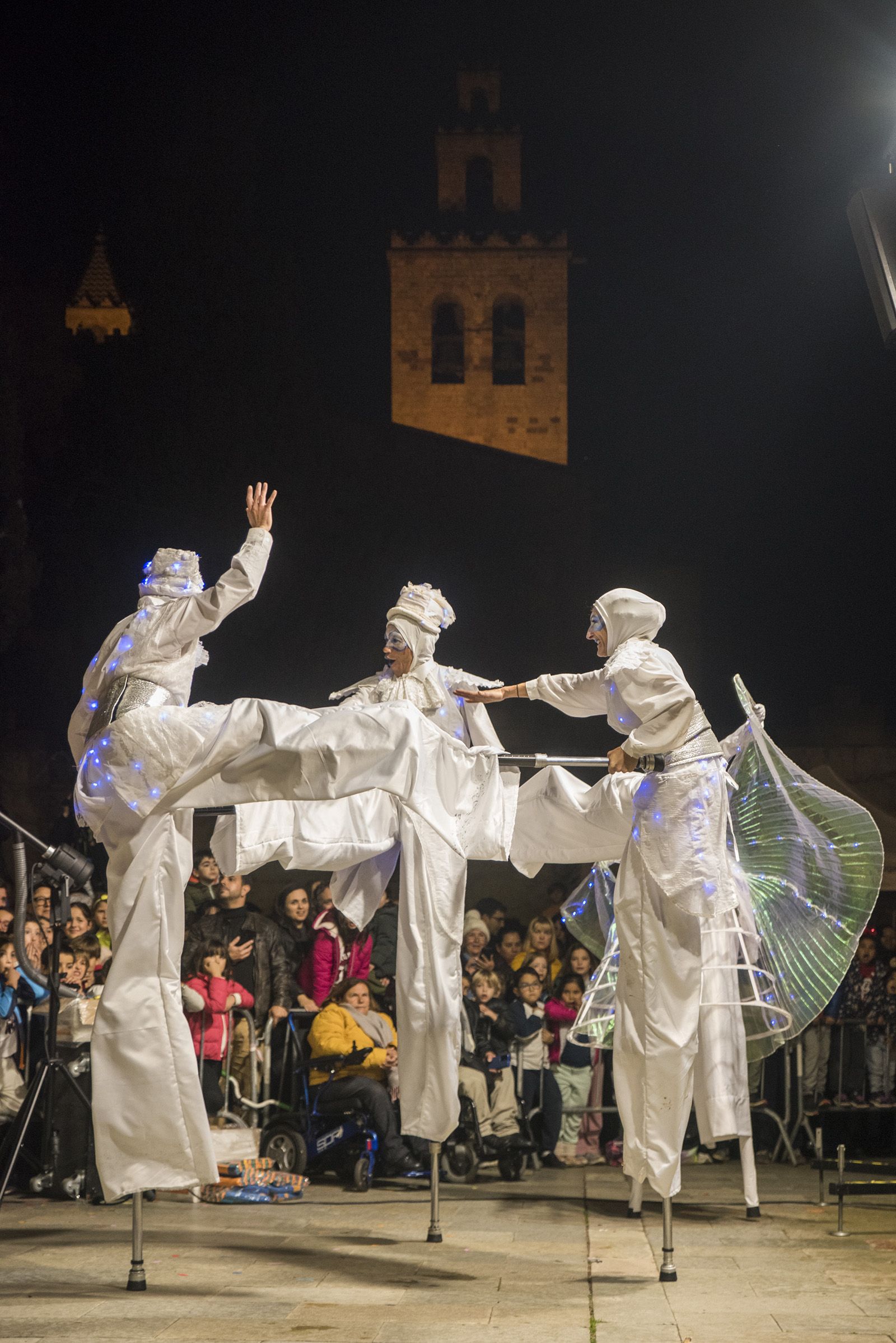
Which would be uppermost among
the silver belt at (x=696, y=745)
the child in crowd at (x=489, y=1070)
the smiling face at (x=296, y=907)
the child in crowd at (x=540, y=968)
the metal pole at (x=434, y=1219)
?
the silver belt at (x=696, y=745)

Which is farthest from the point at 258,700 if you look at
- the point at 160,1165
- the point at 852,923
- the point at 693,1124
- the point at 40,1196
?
the point at 693,1124

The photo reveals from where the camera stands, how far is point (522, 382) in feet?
90.9

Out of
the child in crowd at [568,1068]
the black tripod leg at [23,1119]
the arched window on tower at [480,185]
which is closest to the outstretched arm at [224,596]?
the black tripod leg at [23,1119]

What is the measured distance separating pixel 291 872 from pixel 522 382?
18851 mm

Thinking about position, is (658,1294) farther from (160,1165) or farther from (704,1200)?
(704,1200)

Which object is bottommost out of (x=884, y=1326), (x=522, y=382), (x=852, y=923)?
(x=884, y=1326)

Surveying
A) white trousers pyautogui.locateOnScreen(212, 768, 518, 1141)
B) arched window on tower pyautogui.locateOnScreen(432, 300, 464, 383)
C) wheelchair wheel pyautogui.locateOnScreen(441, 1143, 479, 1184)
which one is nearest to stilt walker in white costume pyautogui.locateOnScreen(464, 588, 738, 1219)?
white trousers pyautogui.locateOnScreen(212, 768, 518, 1141)

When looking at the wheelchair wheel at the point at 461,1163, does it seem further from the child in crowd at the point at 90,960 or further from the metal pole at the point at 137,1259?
the metal pole at the point at 137,1259

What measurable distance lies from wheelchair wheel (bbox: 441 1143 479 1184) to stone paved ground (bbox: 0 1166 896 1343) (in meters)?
0.32

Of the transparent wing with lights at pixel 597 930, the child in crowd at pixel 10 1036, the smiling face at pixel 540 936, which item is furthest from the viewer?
the smiling face at pixel 540 936

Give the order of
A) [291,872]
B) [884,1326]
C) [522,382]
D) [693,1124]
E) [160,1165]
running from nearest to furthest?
[884,1326] → [160,1165] → [693,1124] → [291,872] → [522,382]

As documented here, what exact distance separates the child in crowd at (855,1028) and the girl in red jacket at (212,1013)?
326cm

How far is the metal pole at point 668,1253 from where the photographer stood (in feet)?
14.9

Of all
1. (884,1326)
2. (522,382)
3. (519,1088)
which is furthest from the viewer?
(522,382)
